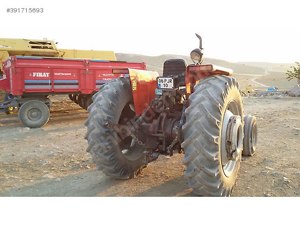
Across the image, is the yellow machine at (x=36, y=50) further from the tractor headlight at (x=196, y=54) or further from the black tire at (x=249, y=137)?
the tractor headlight at (x=196, y=54)

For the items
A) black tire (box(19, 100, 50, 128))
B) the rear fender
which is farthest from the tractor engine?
black tire (box(19, 100, 50, 128))

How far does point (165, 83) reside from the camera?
367cm

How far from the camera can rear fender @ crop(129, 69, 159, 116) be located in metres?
3.84

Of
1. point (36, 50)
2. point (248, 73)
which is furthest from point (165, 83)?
point (248, 73)

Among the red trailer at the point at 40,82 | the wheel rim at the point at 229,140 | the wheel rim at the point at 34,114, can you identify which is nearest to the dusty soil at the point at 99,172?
the wheel rim at the point at 229,140

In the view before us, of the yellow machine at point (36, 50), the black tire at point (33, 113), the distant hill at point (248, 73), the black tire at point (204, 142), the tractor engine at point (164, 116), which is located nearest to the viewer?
the black tire at point (204, 142)

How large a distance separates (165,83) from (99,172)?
5.34ft

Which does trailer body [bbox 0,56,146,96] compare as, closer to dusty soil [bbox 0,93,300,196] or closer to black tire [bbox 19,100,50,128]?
black tire [bbox 19,100,50,128]

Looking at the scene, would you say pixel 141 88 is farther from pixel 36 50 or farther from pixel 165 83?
pixel 36 50

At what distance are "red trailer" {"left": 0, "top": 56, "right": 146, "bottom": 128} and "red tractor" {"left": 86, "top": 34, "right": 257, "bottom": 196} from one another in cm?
438

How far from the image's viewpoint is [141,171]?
14.2ft

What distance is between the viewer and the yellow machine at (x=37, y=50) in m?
11.5

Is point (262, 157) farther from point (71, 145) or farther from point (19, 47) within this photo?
point (19, 47)

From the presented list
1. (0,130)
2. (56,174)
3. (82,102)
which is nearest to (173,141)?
(56,174)
